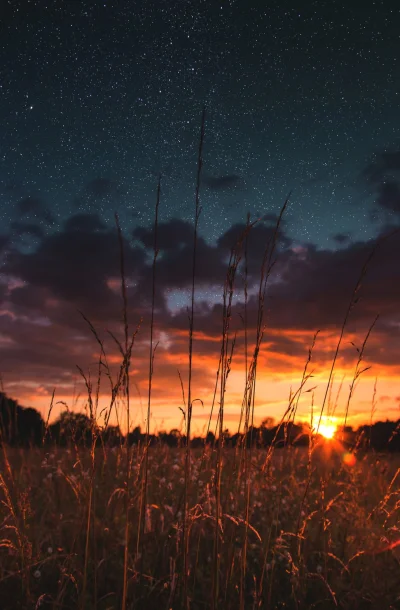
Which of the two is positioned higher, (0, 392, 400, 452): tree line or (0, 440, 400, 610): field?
(0, 392, 400, 452): tree line

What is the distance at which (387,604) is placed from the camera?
3.56m

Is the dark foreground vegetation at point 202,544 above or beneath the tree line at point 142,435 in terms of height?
beneath

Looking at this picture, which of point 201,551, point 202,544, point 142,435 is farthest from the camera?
point 142,435

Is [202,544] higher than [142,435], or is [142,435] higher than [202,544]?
[142,435]

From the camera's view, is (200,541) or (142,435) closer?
(200,541)

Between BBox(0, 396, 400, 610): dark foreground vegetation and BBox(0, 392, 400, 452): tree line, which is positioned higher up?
BBox(0, 392, 400, 452): tree line

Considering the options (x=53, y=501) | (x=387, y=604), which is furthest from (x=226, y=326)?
(x=53, y=501)

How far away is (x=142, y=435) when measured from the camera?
6.29 metres

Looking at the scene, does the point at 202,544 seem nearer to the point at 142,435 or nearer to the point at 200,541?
the point at 200,541

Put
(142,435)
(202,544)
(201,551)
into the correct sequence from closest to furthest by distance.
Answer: (201,551), (202,544), (142,435)

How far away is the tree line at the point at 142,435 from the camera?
10.4ft

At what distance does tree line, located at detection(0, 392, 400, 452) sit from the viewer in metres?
3.18

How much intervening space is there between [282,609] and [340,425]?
1245mm

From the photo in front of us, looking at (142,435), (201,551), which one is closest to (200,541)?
(201,551)
